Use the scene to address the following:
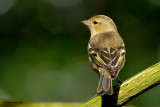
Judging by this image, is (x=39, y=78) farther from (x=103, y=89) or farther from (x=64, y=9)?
(x=103, y=89)

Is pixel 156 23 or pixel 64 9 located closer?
pixel 156 23

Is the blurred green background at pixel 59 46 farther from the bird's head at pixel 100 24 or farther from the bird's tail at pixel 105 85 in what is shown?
the bird's tail at pixel 105 85

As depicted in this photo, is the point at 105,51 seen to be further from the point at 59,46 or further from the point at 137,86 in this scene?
the point at 137,86

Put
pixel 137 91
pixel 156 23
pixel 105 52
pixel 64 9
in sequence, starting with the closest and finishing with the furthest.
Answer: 1. pixel 137 91
2. pixel 105 52
3. pixel 156 23
4. pixel 64 9

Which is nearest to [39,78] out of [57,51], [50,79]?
[50,79]

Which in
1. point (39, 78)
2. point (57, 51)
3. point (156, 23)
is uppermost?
point (156, 23)

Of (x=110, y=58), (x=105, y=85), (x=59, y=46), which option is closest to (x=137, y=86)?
(x=105, y=85)
